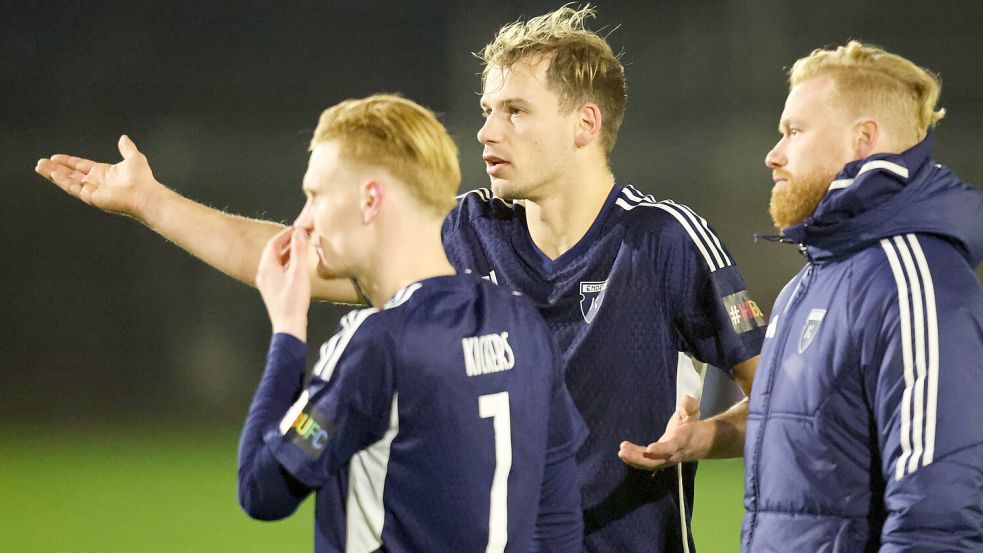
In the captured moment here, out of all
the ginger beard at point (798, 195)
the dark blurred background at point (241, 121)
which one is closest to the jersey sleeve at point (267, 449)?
the ginger beard at point (798, 195)

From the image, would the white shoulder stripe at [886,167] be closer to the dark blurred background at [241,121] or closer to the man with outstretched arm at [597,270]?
the man with outstretched arm at [597,270]

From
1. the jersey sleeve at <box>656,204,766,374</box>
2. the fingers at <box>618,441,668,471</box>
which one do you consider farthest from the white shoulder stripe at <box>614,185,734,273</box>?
the fingers at <box>618,441,668,471</box>

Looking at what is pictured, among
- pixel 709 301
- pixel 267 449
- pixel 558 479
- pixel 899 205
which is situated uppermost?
pixel 899 205

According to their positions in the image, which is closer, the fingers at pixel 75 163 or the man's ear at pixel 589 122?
the fingers at pixel 75 163

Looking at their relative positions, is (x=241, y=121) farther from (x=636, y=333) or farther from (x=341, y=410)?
(x=341, y=410)

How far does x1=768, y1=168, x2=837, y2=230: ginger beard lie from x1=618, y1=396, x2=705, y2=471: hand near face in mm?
511

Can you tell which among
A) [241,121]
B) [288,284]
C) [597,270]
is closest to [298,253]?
[288,284]

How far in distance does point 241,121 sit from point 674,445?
32.4 ft

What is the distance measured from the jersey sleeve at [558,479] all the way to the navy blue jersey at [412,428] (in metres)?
0.08

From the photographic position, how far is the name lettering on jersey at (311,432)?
1.84m

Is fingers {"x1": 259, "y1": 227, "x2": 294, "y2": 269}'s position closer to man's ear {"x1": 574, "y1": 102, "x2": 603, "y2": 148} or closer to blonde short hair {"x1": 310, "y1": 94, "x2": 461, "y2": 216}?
blonde short hair {"x1": 310, "y1": 94, "x2": 461, "y2": 216}

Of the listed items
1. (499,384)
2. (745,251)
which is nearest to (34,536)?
(499,384)

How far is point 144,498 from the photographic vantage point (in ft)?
22.5

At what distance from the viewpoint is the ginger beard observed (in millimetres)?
2477
